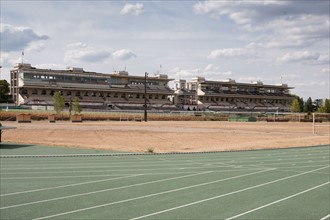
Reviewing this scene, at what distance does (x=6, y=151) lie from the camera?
66.7 ft

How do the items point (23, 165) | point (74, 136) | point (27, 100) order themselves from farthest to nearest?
point (27, 100) < point (74, 136) < point (23, 165)

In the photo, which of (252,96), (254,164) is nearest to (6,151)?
(254,164)

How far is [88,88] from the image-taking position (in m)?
101

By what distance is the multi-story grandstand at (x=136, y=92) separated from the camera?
309 feet

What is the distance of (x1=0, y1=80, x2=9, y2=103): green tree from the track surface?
82.6 m

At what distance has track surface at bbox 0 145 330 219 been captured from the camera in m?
9.41

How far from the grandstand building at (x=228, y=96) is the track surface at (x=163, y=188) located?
99.7 meters

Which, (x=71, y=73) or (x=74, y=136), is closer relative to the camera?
(x=74, y=136)

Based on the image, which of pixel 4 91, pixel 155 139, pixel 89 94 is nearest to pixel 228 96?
pixel 89 94

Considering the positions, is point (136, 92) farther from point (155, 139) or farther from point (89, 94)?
point (155, 139)

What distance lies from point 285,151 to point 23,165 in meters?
13.9

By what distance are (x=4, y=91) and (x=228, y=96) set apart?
6617cm

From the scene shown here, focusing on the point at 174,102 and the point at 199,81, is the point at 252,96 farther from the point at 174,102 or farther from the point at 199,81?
the point at 174,102

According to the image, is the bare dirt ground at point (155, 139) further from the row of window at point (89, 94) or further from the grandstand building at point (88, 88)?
the row of window at point (89, 94)
